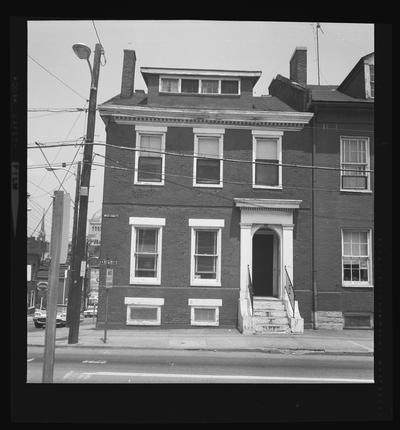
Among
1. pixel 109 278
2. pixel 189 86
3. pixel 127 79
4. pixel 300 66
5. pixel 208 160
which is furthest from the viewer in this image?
pixel 300 66

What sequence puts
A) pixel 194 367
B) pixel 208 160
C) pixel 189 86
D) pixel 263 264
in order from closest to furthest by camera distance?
1. pixel 194 367
2. pixel 208 160
3. pixel 263 264
4. pixel 189 86

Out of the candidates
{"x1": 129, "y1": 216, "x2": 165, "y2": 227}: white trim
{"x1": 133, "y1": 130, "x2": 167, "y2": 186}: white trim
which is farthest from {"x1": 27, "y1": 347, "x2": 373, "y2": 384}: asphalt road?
{"x1": 133, "y1": 130, "x2": 167, "y2": 186}: white trim

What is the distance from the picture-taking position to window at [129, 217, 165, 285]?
13.7 m

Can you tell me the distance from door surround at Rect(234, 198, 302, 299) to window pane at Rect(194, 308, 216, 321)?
3.57 feet

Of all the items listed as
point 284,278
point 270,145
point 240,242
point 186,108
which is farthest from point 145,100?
point 284,278

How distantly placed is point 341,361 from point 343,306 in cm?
426

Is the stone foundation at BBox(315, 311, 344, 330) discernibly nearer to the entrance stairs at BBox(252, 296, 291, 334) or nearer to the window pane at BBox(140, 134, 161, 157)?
the entrance stairs at BBox(252, 296, 291, 334)

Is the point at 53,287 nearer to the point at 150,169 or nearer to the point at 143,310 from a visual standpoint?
the point at 143,310

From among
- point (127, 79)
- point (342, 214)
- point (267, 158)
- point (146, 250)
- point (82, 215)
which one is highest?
point (127, 79)

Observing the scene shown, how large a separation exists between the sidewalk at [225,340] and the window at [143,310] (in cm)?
27

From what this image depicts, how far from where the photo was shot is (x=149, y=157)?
1423 centimetres

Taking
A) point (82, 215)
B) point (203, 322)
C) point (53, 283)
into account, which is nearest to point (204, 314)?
point (203, 322)

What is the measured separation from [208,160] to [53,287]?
9688 mm

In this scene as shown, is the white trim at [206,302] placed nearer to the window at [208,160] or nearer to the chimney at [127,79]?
the window at [208,160]
